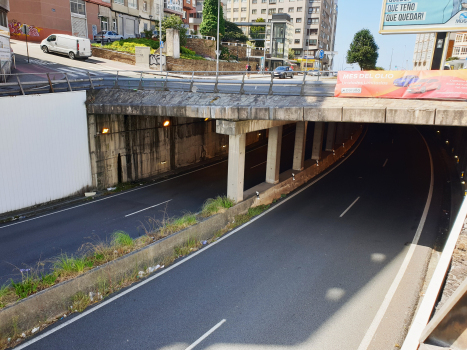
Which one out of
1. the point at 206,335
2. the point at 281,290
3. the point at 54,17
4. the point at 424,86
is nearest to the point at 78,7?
the point at 54,17

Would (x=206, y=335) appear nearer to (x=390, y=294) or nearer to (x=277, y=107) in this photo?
(x=390, y=294)

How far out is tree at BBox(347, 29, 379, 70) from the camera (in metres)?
50.4

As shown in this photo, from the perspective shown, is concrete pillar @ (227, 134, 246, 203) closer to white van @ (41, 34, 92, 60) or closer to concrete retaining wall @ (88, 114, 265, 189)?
concrete retaining wall @ (88, 114, 265, 189)

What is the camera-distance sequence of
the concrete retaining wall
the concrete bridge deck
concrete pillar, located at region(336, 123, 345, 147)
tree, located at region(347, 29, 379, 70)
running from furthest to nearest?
tree, located at region(347, 29, 379, 70) → concrete pillar, located at region(336, 123, 345, 147) → the concrete retaining wall → the concrete bridge deck

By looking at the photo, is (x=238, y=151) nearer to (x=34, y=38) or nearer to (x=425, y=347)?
(x=425, y=347)

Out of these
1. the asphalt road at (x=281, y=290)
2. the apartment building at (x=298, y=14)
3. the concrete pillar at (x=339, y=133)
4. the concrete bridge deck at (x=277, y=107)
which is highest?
the apartment building at (x=298, y=14)

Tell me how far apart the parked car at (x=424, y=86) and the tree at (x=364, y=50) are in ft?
140

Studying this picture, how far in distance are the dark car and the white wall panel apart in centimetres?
1539

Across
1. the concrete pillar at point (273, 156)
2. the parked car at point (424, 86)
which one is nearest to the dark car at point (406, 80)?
the parked car at point (424, 86)

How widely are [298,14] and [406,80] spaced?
262 ft

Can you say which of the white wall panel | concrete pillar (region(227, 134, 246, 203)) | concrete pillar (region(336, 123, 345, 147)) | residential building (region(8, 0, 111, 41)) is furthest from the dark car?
residential building (region(8, 0, 111, 41))

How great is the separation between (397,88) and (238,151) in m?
7.06

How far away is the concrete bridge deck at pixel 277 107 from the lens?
11.3 metres

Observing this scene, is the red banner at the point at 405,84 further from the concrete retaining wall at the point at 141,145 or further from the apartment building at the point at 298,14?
the apartment building at the point at 298,14
